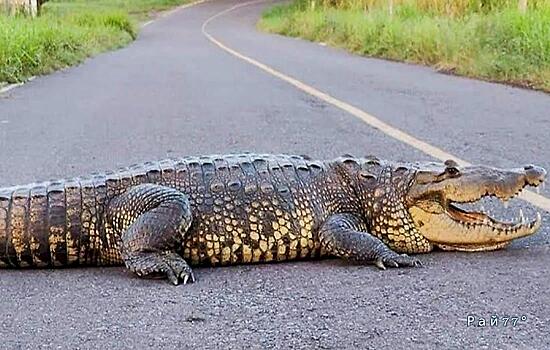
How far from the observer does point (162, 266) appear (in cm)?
405

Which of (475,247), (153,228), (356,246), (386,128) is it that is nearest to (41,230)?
(153,228)

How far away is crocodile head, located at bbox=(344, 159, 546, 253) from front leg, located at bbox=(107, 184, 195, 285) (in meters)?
0.82

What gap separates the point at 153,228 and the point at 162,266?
0.17 metres

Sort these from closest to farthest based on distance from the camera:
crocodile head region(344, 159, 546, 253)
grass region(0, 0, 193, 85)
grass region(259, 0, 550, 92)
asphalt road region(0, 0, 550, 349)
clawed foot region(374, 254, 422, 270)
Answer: asphalt road region(0, 0, 550, 349), clawed foot region(374, 254, 422, 270), crocodile head region(344, 159, 546, 253), grass region(259, 0, 550, 92), grass region(0, 0, 193, 85)

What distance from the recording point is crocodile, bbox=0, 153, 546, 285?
13.8 feet

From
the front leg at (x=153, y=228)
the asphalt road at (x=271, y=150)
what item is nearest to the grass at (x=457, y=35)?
the asphalt road at (x=271, y=150)

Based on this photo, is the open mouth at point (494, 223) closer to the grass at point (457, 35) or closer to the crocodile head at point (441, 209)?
the crocodile head at point (441, 209)

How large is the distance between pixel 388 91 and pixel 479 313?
29.1 ft

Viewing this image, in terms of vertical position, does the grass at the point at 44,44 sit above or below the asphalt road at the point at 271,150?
below

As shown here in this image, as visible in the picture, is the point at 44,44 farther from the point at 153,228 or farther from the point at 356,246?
the point at 356,246

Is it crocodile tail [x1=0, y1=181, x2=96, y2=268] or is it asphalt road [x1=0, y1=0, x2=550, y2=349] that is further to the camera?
crocodile tail [x1=0, y1=181, x2=96, y2=268]

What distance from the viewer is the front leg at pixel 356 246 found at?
4191 millimetres

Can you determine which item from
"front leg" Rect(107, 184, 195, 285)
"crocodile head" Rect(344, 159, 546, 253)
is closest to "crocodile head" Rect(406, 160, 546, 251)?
"crocodile head" Rect(344, 159, 546, 253)

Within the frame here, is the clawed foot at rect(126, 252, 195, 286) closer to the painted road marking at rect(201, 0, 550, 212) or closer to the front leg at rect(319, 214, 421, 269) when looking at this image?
the front leg at rect(319, 214, 421, 269)
